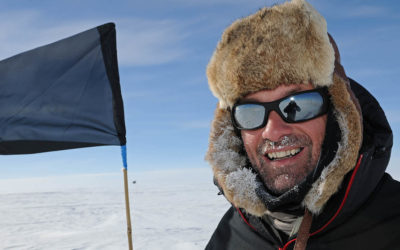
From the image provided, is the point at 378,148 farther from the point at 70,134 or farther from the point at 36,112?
the point at 36,112

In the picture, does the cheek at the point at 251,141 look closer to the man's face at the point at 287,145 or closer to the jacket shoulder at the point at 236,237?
the man's face at the point at 287,145

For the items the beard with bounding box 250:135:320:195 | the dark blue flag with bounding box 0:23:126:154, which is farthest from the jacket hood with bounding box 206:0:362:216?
the dark blue flag with bounding box 0:23:126:154

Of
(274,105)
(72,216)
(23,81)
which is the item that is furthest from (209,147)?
(72,216)

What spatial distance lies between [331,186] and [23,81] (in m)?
3.30

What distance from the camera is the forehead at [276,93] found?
1921 mm

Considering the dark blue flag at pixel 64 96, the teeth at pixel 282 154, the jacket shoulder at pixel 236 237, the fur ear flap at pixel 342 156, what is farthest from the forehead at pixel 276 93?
the dark blue flag at pixel 64 96

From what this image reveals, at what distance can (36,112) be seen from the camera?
3.59m

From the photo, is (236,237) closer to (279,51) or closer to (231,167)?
(231,167)

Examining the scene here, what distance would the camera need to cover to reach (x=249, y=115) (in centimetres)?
207

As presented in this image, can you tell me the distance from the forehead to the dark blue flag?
1754 mm

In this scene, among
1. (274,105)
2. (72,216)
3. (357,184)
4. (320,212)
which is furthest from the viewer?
(72,216)

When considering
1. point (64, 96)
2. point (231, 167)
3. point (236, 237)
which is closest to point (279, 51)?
point (231, 167)

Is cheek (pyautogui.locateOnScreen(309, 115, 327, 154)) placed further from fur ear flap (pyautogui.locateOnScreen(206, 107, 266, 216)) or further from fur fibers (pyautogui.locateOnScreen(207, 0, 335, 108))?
fur ear flap (pyautogui.locateOnScreen(206, 107, 266, 216))

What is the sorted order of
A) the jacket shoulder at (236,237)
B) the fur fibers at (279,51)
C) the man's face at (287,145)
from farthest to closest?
the jacket shoulder at (236,237)
the man's face at (287,145)
the fur fibers at (279,51)
